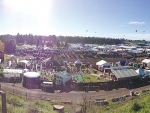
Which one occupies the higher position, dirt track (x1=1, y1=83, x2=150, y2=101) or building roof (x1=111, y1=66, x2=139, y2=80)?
building roof (x1=111, y1=66, x2=139, y2=80)

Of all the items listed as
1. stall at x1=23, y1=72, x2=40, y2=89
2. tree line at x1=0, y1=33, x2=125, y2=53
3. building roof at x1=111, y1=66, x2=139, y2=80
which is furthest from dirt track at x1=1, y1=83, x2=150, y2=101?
tree line at x1=0, y1=33, x2=125, y2=53

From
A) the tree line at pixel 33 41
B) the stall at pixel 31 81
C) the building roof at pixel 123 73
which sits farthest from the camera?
the tree line at pixel 33 41

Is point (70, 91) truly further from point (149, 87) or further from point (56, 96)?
point (149, 87)

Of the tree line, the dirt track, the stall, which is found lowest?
the dirt track

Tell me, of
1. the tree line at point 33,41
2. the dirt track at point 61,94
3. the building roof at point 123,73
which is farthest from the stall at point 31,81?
the tree line at point 33,41

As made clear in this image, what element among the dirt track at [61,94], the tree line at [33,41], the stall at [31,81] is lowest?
the dirt track at [61,94]

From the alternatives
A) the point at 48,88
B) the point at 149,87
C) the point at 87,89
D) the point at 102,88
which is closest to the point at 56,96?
the point at 48,88

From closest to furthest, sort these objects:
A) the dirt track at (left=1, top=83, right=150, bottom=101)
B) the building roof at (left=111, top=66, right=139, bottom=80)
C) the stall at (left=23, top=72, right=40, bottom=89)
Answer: the dirt track at (left=1, top=83, right=150, bottom=101)
the stall at (left=23, top=72, right=40, bottom=89)
the building roof at (left=111, top=66, right=139, bottom=80)

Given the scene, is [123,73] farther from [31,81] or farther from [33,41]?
[33,41]

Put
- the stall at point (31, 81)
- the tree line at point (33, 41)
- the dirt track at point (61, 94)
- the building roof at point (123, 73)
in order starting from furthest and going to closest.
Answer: the tree line at point (33, 41)
the building roof at point (123, 73)
the stall at point (31, 81)
the dirt track at point (61, 94)

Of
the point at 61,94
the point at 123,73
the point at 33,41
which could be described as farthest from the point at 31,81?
the point at 33,41

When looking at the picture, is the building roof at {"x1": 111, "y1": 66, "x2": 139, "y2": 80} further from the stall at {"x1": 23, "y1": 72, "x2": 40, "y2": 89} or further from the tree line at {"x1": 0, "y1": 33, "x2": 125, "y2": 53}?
the tree line at {"x1": 0, "y1": 33, "x2": 125, "y2": 53}

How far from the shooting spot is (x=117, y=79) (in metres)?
35.3

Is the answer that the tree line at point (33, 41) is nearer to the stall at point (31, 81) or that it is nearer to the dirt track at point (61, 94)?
the stall at point (31, 81)
